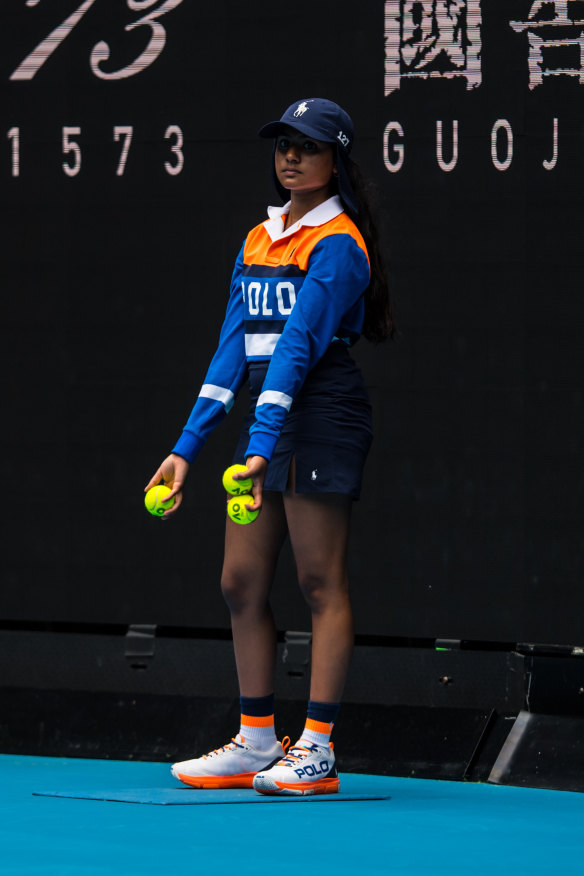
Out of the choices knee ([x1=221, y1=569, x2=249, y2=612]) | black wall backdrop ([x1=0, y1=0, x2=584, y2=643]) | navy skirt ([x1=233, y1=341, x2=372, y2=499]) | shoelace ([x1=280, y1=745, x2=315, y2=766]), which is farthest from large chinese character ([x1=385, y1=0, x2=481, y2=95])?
shoelace ([x1=280, y1=745, x2=315, y2=766])

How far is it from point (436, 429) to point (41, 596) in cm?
125

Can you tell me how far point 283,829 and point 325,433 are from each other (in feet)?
3.30

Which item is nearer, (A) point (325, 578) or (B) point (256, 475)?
(B) point (256, 475)

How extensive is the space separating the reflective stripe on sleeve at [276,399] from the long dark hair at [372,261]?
42 centimetres

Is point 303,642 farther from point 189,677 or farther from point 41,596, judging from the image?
point 41,596

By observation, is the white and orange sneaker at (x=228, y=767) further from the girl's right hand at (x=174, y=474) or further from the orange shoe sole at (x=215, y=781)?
the girl's right hand at (x=174, y=474)

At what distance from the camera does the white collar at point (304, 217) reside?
398 centimetres

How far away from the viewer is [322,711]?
12.8 feet

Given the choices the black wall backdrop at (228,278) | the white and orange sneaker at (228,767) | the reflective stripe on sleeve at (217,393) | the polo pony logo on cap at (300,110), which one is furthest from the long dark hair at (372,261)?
the white and orange sneaker at (228,767)

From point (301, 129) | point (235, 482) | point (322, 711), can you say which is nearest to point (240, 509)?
point (235, 482)

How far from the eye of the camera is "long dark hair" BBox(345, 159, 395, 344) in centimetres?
406

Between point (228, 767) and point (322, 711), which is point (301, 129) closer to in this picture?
point (322, 711)

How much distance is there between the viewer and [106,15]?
461 cm

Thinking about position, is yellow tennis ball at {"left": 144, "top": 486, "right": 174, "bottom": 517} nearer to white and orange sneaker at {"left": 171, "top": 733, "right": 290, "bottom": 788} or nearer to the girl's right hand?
the girl's right hand
